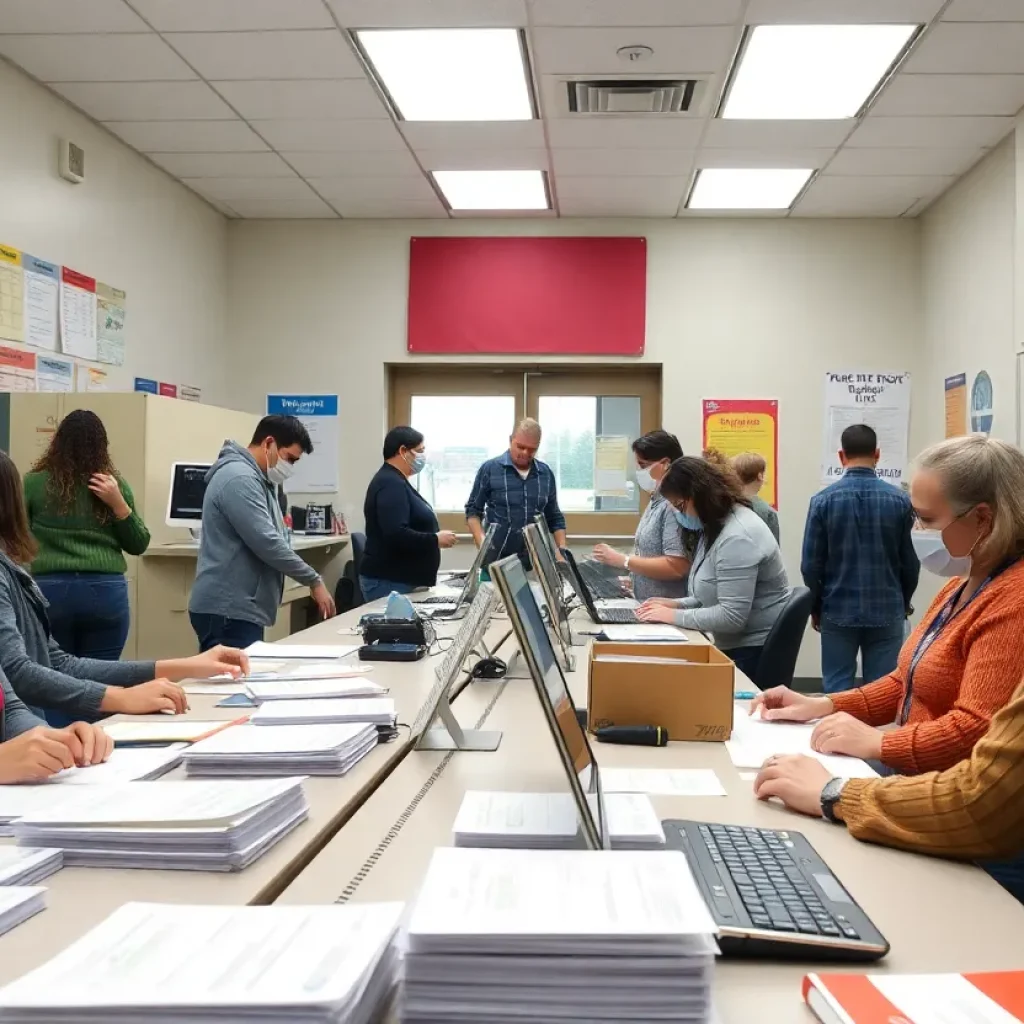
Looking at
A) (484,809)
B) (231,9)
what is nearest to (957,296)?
(231,9)

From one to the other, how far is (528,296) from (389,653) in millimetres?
3624

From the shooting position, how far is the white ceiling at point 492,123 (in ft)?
10.7

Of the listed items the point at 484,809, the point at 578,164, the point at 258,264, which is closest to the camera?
the point at 484,809

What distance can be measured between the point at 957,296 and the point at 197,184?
13.8 ft

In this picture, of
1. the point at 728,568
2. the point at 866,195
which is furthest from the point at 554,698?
the point at 866,195

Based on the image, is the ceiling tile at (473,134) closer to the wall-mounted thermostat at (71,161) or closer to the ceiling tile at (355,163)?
the ceiling tile at (355,163)

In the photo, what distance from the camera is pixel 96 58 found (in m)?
3.64

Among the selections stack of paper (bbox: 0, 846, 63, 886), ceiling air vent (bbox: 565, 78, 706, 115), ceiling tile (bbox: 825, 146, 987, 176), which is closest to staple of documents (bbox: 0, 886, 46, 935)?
stack of paper (bbox: 0, 846, 63, 886)

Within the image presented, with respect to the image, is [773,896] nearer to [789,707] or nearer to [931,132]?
[789,707]

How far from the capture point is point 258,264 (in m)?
5.89

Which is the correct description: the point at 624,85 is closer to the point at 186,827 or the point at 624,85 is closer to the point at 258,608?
the point at 258,608

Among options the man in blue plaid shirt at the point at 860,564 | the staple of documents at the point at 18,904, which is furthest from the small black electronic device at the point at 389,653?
the man in blue plaid shirt at the point at 860,564

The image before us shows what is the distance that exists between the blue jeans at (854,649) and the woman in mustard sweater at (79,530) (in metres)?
2.83

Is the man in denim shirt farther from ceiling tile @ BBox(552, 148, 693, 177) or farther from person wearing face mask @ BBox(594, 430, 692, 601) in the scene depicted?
ceiling tile @ BBox(552, 148, 693, 177)
